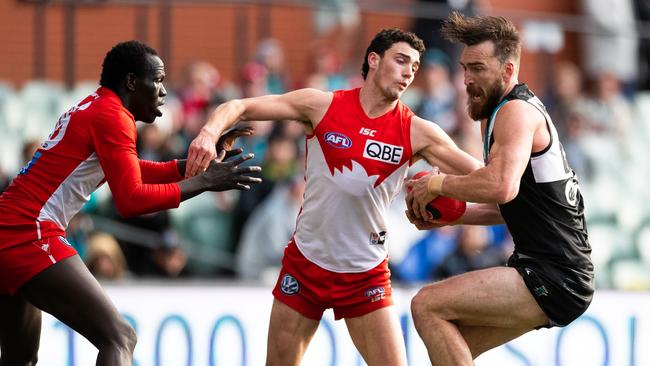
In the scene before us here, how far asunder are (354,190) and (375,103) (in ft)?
1.85

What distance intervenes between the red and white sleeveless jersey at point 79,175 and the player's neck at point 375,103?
54.4 inches

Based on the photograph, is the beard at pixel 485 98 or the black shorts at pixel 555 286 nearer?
the black shorts at pixel 555 286

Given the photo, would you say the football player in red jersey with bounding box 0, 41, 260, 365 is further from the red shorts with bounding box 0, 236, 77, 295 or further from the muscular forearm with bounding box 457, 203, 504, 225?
the muscular forearm with bounding box 457, 203, 504, 225

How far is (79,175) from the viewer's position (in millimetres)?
6891

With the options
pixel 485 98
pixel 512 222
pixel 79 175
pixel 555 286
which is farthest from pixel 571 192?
pixel 79 175

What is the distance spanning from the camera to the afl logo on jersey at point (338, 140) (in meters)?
7.44

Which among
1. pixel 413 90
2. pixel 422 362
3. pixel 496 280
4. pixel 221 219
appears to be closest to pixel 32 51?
pixel 221 219

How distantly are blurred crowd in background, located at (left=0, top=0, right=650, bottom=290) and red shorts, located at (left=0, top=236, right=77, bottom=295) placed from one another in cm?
404

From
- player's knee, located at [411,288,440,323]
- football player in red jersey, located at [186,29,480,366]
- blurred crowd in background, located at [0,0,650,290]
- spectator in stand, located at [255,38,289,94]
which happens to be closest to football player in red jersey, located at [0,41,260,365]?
football player in red jersey, located at [186,29,480,366]

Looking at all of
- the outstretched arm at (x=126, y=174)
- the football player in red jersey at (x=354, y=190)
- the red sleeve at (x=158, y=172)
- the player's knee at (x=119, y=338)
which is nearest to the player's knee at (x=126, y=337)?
the player's knee at (x=119, y=338)

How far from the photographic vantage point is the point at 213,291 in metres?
10.3

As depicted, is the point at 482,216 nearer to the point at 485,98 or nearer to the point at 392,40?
the point at 485,98

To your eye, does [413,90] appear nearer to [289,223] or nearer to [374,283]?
[289,223]

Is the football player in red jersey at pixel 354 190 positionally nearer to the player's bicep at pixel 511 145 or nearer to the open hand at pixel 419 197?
the open hand at pixel 419 197
